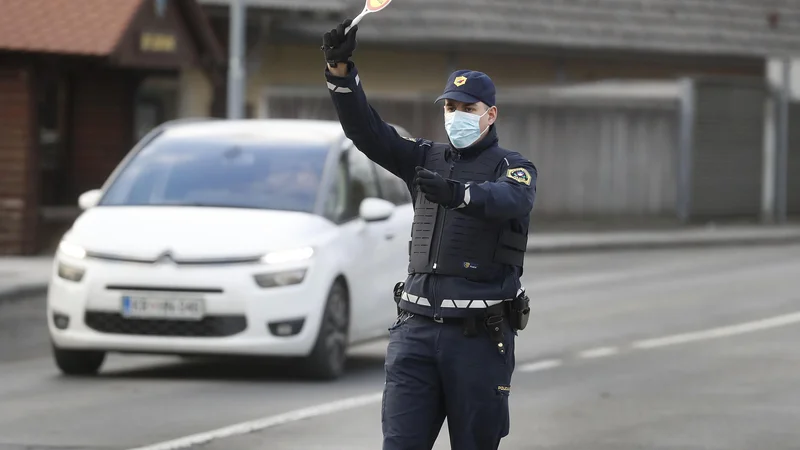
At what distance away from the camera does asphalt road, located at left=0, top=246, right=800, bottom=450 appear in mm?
9367

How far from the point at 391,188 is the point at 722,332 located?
367cm

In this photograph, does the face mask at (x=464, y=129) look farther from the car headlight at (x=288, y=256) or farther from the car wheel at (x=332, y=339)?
the car wheel at (x=332, y=339)

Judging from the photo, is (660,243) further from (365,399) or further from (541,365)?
(365,399)

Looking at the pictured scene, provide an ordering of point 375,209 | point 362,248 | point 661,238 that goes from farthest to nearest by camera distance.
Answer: point 661,238 → point 362,248 → point 375,209

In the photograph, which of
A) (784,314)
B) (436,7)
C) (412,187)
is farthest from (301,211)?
(436,7)

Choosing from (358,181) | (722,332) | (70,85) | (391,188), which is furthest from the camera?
(70,85)

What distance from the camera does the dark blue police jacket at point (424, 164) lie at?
20.5 ft

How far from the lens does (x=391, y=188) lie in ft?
43.2

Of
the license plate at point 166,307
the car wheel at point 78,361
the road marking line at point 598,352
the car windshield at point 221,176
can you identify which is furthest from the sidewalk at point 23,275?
the license plate at point 166,307

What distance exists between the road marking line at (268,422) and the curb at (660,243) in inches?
613

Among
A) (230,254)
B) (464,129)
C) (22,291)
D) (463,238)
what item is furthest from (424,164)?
(22,291)

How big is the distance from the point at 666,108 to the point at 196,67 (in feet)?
33.5

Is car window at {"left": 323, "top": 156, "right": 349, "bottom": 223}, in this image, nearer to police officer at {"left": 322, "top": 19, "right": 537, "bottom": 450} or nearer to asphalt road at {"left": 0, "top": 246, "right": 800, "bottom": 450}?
asphalt road at {"left": 0, "top": 246, "right": 800, "bottom": 450}

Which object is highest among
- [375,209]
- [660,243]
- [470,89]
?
[470,89]
